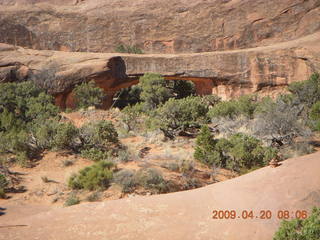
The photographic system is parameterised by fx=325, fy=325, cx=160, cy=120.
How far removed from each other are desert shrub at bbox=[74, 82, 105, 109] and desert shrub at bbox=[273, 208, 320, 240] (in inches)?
604

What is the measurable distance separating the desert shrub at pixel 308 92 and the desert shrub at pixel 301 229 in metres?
12.9

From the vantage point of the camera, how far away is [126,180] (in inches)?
349

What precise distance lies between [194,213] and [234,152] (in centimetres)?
580

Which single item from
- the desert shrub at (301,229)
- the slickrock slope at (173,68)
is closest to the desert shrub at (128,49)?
the slickrock slope at (173,68)

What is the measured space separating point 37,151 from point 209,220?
Answer: 9.20 metres

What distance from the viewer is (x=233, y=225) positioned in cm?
420

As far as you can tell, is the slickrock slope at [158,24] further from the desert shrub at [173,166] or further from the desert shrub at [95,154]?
the desert shrub at [173,166]

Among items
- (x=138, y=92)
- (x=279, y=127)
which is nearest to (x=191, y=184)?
(x=279, y=127)

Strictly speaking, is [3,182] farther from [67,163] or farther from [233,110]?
[233,110]

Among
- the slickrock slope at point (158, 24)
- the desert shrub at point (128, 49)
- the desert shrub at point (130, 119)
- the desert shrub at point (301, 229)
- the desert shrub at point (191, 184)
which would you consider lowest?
the desert shrub at point (191, 184)

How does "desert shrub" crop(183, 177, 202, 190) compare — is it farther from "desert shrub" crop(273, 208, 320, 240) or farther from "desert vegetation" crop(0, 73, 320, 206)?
"desert shrub" crop(273, 208, 320, 240)

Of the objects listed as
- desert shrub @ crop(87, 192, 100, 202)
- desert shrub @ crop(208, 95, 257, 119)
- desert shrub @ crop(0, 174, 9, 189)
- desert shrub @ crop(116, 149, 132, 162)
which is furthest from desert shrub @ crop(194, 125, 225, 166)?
desert shrub @ crop(0, 174, 9, 189)

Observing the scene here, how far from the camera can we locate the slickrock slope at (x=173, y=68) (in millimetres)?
19016

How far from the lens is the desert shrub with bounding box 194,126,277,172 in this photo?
10039mm
